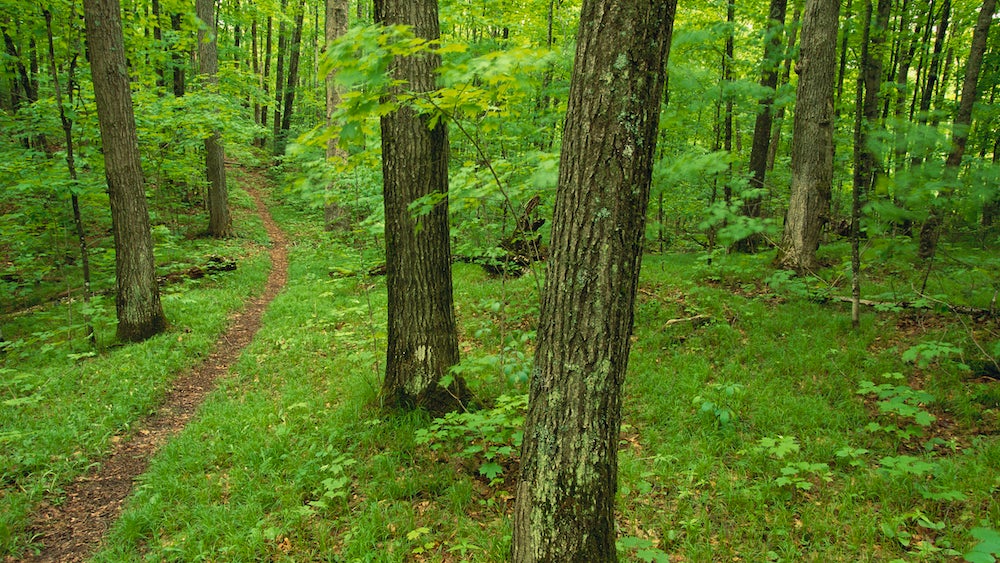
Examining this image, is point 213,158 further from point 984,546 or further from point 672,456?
point 984,546

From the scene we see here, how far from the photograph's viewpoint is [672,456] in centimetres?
420

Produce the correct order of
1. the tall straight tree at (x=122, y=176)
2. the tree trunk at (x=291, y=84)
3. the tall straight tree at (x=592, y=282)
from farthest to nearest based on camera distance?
the tree trunk at (x=291, y=84) → the tall straight tree at (x=122, y=176) → the tall straight tree at (x=592, y=282)

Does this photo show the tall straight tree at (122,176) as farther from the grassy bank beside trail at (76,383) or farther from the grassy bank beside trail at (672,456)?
the grassy bank beside trail at (672,456)

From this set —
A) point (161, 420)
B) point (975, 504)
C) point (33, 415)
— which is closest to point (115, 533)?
point (161, 420)

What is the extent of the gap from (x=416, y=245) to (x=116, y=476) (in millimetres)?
3761

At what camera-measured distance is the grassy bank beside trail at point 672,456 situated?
3.43 metres

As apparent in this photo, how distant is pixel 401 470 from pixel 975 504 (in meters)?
4.27

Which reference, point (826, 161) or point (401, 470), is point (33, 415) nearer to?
point (401, 470)

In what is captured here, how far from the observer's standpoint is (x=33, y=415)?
553 cm

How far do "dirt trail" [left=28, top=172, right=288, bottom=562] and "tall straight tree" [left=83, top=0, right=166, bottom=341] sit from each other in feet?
4.23

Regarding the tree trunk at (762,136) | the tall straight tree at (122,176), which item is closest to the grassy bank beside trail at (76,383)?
the tall straight tree at (122,176)

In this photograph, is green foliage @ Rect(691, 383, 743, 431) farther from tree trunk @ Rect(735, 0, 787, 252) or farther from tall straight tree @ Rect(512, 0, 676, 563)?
tree trunk @ Rect(735, 0, 787, 252)

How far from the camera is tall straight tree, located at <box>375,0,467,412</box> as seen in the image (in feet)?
14.0

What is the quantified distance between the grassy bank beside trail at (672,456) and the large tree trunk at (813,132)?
5.64ft
